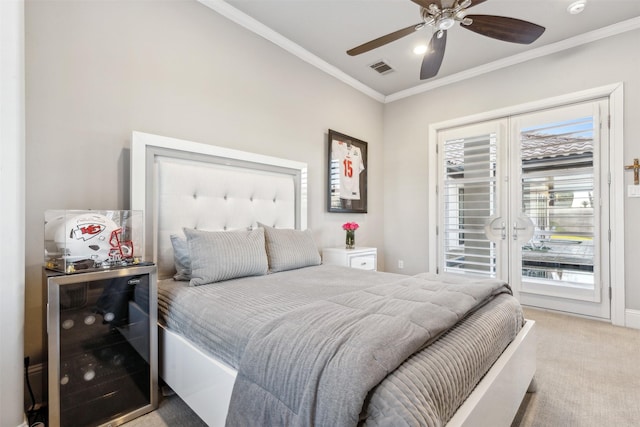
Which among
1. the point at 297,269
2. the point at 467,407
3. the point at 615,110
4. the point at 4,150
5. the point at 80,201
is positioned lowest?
the point at 467,407

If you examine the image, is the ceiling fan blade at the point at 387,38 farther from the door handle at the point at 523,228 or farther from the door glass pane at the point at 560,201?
the door handle at the point at 523,228

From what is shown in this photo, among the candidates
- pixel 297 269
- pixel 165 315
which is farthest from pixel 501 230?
pixel 165 315

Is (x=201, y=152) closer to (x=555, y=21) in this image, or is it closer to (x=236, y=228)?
(x=236, y=228)

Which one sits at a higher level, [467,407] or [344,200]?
[344,200]

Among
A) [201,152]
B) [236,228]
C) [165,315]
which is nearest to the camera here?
[165,315]

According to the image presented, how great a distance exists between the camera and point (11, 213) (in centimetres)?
129

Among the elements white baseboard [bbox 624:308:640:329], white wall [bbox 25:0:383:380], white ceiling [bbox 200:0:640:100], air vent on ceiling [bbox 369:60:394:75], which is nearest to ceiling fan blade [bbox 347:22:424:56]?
white ceiling [bbox 200:0:640:100]

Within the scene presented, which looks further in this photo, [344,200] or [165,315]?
[344,200]

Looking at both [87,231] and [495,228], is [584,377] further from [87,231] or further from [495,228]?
[87,231]

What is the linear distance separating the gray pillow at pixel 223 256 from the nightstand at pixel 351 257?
1.23m

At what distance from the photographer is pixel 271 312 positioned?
129cm

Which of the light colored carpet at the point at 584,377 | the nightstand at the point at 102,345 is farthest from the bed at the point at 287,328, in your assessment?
the light colored carpet at the point at 584,377

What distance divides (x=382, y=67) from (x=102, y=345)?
3705mm

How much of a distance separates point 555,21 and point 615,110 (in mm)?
1017
